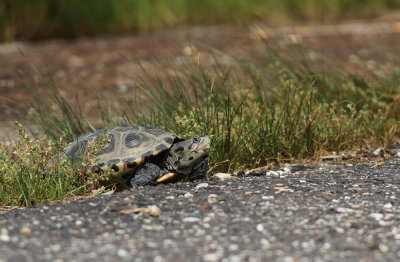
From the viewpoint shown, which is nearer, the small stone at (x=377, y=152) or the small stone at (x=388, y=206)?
the small stone at (x=388, y=206)

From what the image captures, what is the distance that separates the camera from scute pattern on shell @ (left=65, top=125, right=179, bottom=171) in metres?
3.44

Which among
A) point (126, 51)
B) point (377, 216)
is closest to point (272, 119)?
point (377, 216)

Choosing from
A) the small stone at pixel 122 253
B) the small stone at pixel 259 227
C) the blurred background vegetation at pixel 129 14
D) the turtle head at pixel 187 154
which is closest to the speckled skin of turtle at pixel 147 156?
the turtle head at pixel 187 154

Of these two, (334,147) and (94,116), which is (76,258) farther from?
(94,116)

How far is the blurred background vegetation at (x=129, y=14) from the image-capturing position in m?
10.1

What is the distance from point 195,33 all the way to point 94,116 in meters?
5.03

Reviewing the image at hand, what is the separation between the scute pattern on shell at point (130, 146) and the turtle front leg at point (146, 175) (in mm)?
84

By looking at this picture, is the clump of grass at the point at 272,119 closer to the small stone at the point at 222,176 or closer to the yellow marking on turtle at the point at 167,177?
the small stone at the point at 222,176

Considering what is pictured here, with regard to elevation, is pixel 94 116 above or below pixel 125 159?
below

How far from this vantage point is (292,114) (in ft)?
13.3

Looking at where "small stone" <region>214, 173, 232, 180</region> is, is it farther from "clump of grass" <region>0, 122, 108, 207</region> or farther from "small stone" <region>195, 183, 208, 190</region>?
"clump of grass" <region>0, 122, 108, 207</region>

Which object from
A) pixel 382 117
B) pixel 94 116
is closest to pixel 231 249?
pixel 382 117

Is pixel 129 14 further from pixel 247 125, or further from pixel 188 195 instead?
pixel 188 195

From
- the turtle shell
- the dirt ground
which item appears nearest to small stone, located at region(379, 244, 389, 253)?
the turtle shell
